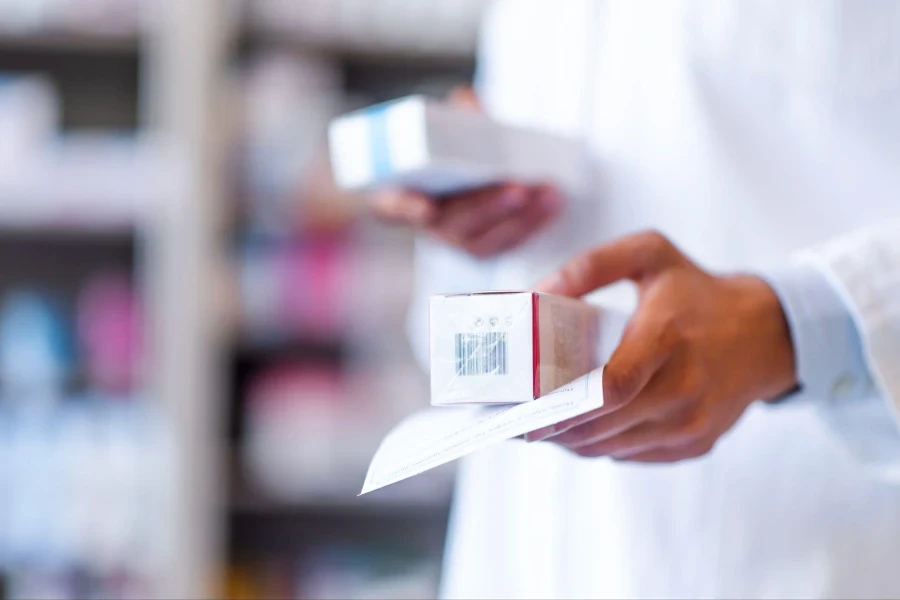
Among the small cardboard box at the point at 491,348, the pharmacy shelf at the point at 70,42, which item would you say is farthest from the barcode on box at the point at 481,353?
the pharmacy shelf at the point at 70,42

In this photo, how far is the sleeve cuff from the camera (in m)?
0.46

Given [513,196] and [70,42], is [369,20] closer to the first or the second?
[70,42]

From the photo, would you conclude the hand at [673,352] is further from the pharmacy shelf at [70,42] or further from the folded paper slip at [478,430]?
the pharmacy shelf at [70,42]

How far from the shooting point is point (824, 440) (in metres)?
0.56

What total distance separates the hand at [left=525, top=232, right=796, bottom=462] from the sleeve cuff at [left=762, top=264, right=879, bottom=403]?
0.01 m

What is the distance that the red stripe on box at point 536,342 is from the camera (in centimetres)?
33

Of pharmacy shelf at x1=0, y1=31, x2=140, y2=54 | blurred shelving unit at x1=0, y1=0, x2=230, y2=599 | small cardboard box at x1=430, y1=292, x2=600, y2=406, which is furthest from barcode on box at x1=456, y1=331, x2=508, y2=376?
pharmacy shelf at x1=0, y1=31, x2=140, y2=54

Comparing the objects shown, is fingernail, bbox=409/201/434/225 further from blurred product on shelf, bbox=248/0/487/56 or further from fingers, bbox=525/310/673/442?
blurred product on shelf, bbox=248/0/487/56

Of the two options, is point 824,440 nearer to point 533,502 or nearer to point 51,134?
point 533,502

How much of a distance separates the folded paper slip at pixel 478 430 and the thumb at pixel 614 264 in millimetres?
60

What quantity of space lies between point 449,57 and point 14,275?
87 centimetres

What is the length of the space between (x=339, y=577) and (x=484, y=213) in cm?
107

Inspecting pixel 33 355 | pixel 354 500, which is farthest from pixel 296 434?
pixel 33 355

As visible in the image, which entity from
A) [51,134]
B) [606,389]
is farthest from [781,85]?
[51,134]
